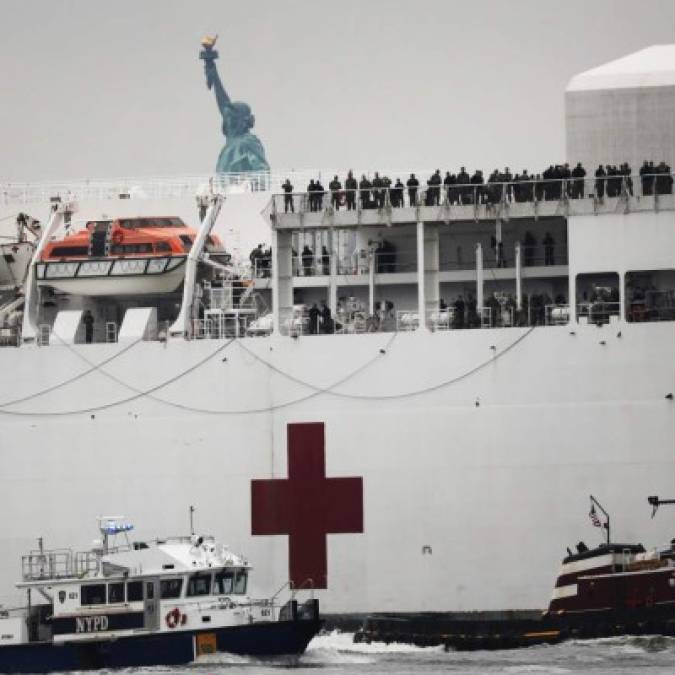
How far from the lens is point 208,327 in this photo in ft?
107

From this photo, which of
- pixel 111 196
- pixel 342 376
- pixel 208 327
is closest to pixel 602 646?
pixel 342 376

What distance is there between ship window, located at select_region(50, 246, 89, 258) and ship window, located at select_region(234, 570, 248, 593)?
5.24 m

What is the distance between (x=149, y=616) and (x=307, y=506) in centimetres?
248

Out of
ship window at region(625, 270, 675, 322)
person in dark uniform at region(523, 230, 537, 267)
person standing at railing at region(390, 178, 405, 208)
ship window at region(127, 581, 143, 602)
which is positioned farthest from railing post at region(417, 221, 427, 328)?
ship window at region(127, 581, 143, 602)

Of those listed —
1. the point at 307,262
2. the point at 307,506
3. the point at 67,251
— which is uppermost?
the point at 67,251

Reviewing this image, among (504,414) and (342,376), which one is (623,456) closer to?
(504,414)

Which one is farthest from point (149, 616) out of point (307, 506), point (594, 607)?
point (594, 607)

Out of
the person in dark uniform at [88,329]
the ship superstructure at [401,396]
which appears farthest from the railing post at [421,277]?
the person in dark uniform at [88,329]

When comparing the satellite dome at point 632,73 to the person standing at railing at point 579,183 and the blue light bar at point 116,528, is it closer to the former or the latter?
the person standing at railing at point 579,183

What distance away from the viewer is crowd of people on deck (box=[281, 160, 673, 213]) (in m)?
31.1

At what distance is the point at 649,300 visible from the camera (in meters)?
30.7

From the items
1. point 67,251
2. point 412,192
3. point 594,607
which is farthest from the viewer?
point 67,251

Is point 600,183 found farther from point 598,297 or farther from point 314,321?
point 314,321

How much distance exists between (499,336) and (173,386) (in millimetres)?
3758
